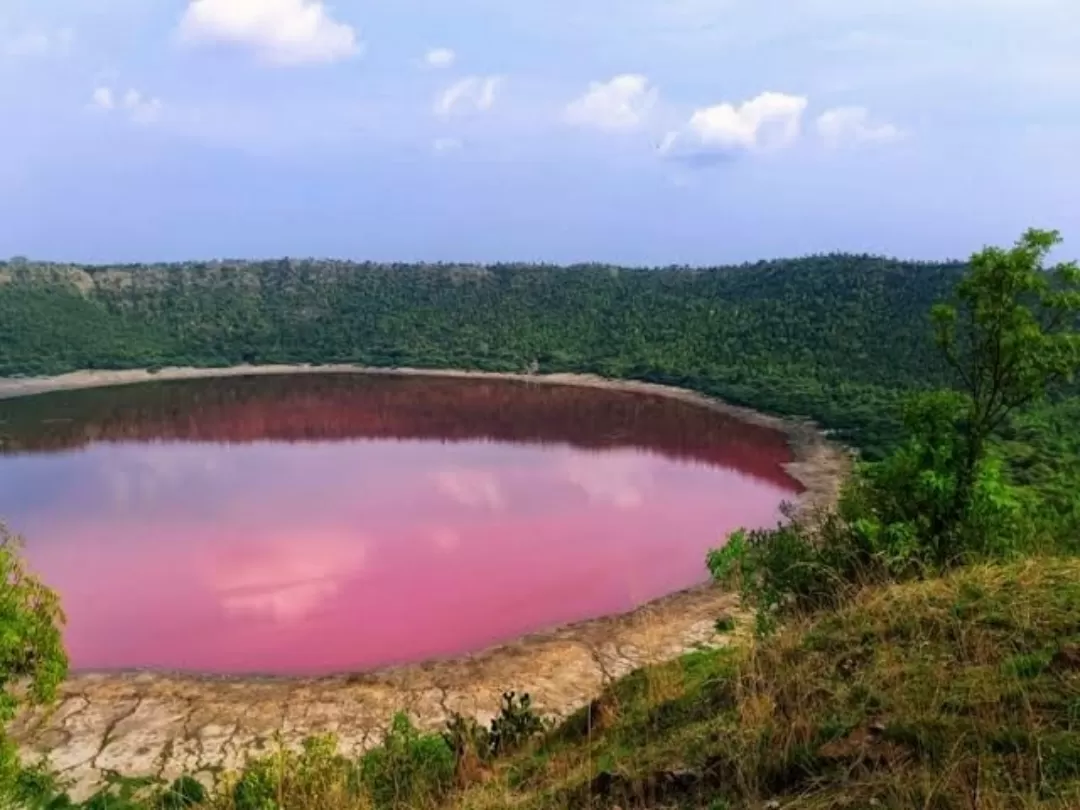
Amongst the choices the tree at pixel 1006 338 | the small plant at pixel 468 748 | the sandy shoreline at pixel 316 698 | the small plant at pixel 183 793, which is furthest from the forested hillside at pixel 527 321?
the small plant at pixel 183 793

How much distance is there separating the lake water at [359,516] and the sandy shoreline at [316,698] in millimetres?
1094

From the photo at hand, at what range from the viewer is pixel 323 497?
2794cm

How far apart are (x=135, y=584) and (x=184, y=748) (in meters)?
8.67

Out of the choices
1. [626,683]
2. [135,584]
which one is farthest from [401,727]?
[135,584]

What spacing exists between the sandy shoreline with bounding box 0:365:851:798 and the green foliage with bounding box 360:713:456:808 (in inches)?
128

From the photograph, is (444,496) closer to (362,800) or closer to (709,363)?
→ (362,800)

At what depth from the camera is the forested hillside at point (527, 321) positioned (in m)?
45.2

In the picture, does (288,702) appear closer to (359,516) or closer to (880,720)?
(880,720)

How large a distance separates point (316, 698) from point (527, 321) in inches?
1982

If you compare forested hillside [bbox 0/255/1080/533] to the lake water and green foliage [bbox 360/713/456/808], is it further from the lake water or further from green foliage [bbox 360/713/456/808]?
green foliage [bbox 360/713/456/808]

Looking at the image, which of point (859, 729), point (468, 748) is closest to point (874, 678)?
point (859, 729)

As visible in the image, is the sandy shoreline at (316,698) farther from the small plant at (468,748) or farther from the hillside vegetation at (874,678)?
the small plant at (468,748)

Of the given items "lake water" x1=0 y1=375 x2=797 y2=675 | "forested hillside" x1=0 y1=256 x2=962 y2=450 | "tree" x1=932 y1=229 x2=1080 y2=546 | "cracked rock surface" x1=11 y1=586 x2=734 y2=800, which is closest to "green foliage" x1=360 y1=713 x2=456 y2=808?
"cracked rock surface" x1=11 y1=586 x2=734 y2=800

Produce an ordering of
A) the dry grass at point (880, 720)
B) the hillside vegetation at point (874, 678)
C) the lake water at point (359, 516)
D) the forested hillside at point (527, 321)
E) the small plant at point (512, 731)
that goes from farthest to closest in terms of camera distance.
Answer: the forested hillside at point (527, 321) < the lake water at point (359, 516) < the small plant at point (512, 731) < the hillside vegetation at point (874, 678) < the dry grass at point (880, 720)
